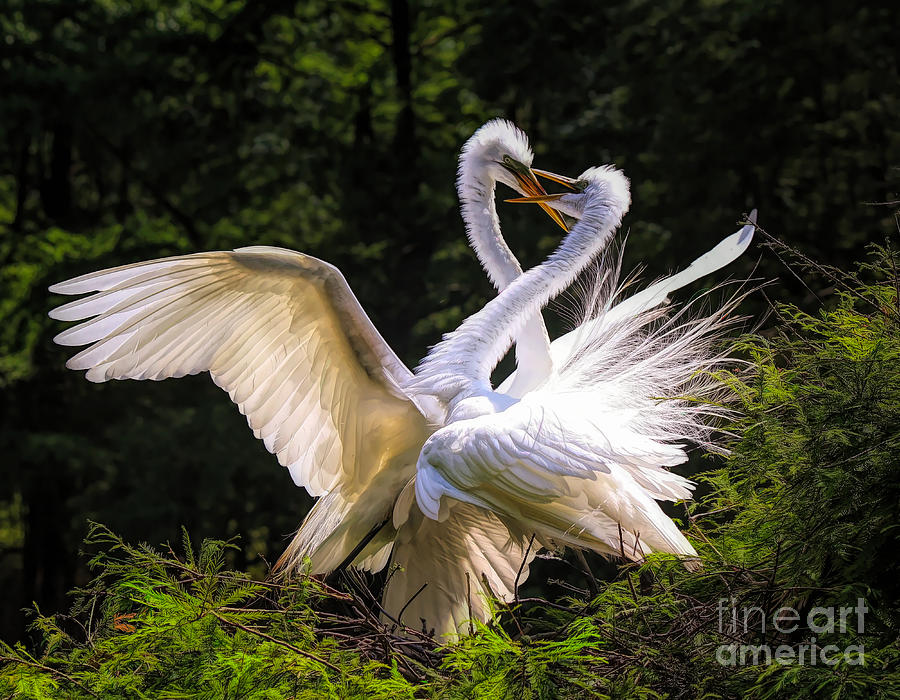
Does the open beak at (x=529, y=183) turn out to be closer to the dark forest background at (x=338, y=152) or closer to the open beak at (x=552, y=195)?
the open beak at (x=552, y=195)

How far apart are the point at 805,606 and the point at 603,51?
6132mm

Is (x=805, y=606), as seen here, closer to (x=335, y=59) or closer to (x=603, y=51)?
(x=603, y=51)

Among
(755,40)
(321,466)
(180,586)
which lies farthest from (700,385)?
(755,40)

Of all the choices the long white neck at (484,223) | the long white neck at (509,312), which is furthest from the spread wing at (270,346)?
the long white neck at (484,223)

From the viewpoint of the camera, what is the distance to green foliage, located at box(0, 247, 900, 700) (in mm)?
1866

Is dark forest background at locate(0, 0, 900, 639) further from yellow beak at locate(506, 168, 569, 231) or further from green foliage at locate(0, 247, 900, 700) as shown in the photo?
green foliage at locate(0, 247, 900, 700)

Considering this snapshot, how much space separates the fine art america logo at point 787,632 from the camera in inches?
71.1

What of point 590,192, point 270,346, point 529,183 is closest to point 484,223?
point 529,183

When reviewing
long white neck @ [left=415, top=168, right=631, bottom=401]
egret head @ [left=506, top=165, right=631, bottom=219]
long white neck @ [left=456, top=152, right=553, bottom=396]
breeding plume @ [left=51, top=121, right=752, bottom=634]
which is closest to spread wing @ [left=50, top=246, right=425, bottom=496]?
breeding plume @ [left=51, top=121, right=752, bottom=634]

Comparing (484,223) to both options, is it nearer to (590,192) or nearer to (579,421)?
(590,192)

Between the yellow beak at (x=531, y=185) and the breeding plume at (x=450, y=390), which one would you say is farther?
the yellow beak at (x=531, y=185)

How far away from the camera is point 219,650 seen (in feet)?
7.13

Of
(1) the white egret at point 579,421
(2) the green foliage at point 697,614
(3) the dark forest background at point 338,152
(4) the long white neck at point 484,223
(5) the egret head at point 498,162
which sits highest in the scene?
(3) the dark forest background at point 338,152

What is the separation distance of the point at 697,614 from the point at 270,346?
1564mm
